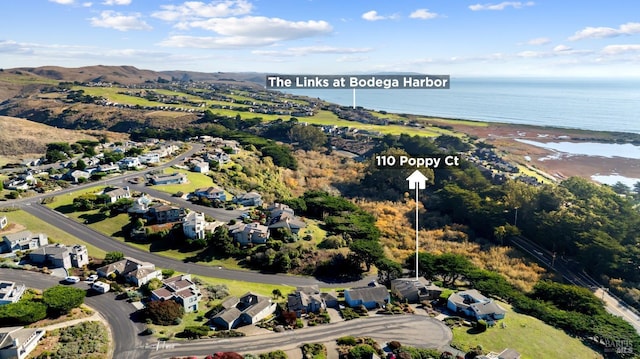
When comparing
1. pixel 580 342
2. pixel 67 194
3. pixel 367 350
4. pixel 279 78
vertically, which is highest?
pixel 279 78

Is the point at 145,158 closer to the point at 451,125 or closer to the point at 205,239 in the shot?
the point at 205,239

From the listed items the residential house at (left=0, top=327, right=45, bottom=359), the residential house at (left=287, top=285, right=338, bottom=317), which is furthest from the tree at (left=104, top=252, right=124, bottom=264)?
the residential house at (left=287, top=285, right=338, bottom=317)

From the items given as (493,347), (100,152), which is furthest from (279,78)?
(100,152)

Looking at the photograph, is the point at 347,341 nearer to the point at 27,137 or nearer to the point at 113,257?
the point at 113,257

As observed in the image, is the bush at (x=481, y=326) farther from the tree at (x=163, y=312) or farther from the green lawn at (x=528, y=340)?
the tree at (x=163, y=312)

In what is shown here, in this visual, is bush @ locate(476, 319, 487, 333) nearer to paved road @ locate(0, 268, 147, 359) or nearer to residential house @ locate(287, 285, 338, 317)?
residential house @ locate(287, 285, 338, 317)

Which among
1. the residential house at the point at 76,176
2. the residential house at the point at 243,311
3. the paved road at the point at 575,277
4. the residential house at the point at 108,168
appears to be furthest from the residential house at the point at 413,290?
the residential house at the point at 108,168

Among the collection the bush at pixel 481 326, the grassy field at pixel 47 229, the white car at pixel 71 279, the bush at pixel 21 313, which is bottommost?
the bush at pixel 481 326
